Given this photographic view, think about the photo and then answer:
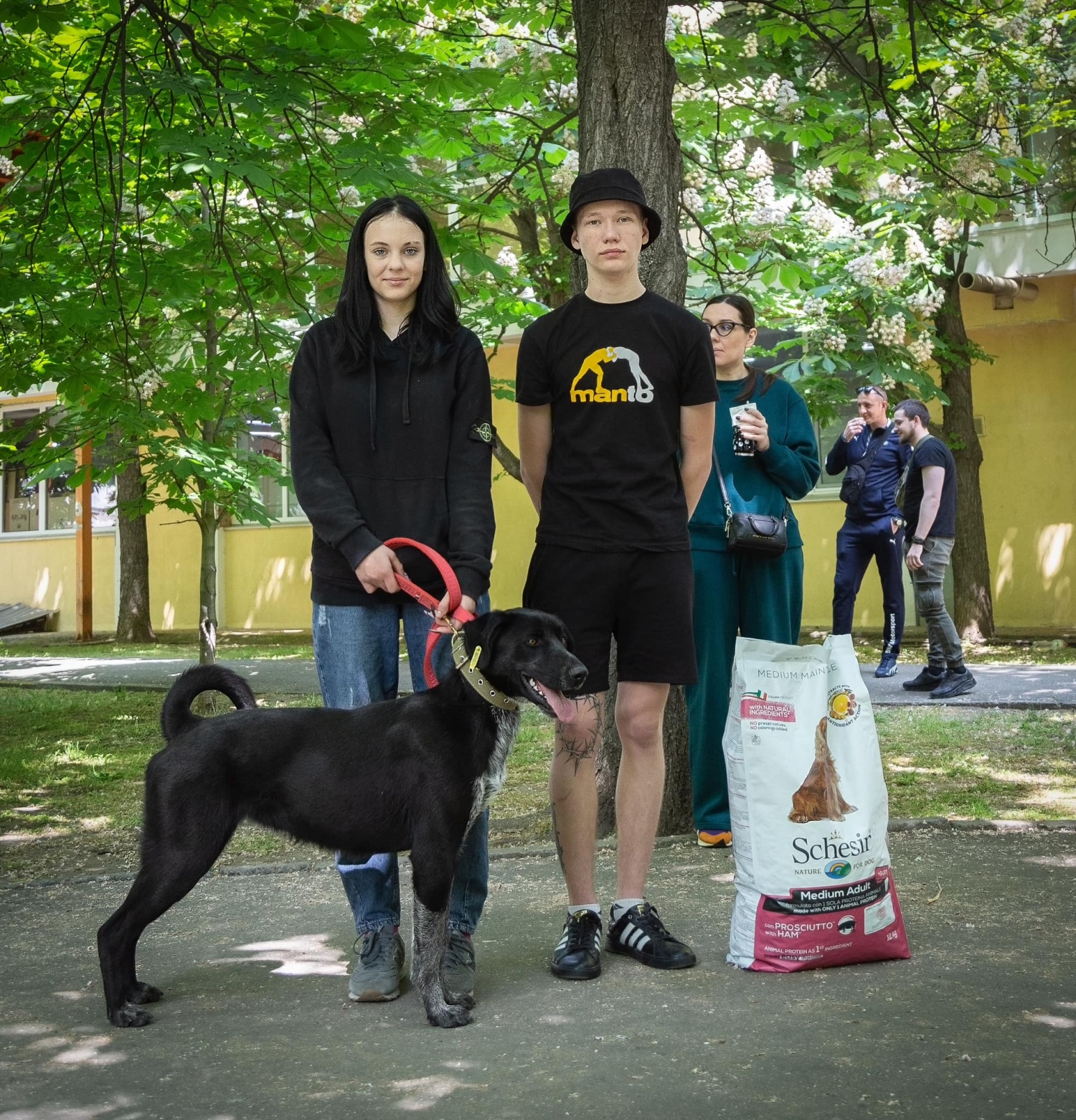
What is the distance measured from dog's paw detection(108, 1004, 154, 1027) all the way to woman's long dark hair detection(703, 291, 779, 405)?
3.36 metres

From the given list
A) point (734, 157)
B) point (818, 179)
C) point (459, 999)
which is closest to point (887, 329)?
point (818, 179)

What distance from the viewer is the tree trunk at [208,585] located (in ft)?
35.4

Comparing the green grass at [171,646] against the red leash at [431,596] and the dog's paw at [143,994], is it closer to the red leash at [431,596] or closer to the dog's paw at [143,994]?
the dog's paw at [143,994]

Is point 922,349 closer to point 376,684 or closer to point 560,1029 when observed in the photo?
point 376,684

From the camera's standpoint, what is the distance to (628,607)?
411cm

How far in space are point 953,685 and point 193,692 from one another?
785 cm

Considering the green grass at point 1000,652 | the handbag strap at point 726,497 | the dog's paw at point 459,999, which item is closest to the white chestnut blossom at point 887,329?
the green grass at point 1000,652

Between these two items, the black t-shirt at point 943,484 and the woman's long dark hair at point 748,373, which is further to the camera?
the black t-shirt at point 943,484

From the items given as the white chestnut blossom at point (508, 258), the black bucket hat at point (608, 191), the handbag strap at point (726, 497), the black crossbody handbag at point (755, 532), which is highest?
the white chestnut blossom at point (508, 258)

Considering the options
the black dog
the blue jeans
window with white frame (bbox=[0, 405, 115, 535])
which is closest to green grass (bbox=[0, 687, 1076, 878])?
the blue jeans

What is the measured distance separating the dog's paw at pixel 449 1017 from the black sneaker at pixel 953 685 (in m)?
7.37

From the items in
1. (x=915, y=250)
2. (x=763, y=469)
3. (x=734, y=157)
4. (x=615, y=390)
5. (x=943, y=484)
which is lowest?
(x=763, y=469)

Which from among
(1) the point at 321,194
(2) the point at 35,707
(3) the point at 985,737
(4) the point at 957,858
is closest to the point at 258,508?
(2) the point at 35,707

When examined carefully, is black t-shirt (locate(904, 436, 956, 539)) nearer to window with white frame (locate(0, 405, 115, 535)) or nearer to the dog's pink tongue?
the dog's pink tongue
